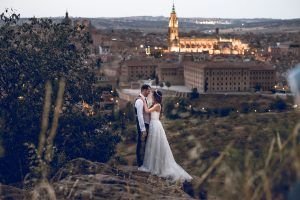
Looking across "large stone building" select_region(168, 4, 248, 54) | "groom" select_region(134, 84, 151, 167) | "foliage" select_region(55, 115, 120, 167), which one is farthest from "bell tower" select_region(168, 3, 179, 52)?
"groom" select_region(134, 84, 151, 167)

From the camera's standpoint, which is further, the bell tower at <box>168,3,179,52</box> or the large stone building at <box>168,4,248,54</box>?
the bell tower at <box>168,3,179,52</box>

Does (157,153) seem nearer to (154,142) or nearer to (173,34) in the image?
(154,142)

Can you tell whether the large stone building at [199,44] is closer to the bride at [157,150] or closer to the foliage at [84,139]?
the foliage at [84,139]

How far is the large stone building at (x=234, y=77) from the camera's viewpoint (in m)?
74.7

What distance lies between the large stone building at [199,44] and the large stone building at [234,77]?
4573 centimetres

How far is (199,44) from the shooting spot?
134 meters

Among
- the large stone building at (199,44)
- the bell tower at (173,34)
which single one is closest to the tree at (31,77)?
the large stone building at (199,44)

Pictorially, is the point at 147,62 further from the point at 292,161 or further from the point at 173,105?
the point at 292,161

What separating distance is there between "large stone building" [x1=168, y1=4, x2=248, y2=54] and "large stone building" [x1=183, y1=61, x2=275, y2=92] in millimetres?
45733

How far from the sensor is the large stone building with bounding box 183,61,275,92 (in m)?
74.7

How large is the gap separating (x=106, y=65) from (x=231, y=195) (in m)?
87.2

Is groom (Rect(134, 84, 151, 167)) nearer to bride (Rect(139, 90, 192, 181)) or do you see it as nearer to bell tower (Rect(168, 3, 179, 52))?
bride (Rect(139, 90, 192, 181))

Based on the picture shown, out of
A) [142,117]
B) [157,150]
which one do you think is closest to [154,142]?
[157,150]

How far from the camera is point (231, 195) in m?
2.02
